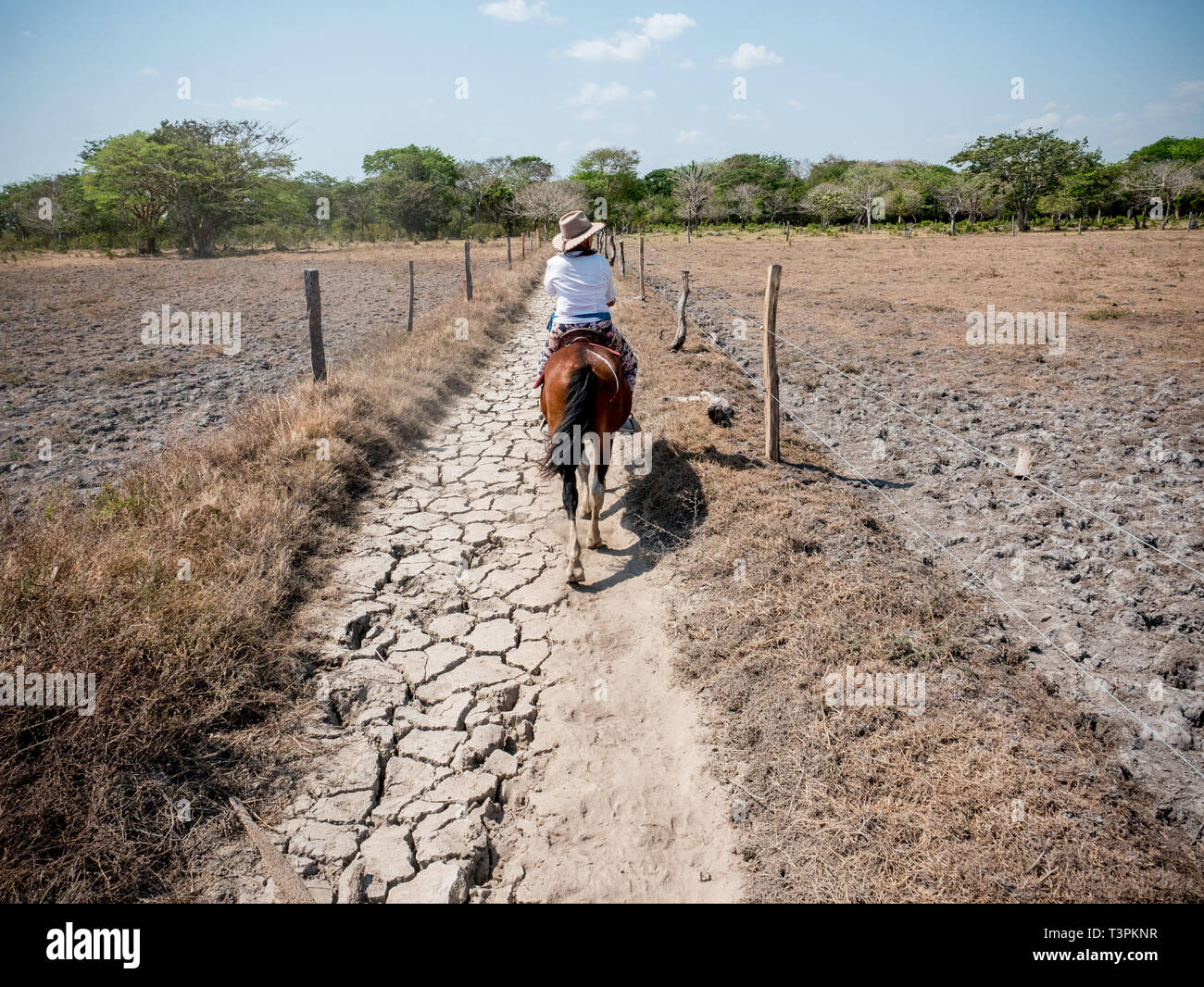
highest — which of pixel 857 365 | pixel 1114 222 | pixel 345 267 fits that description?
pixel 1114 222

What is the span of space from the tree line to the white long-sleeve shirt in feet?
124

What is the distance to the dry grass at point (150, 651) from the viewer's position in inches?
92.1

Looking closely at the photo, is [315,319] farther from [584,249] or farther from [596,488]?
[596,488]

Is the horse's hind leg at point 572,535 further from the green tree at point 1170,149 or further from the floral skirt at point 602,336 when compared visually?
the green tree at point 1170,149

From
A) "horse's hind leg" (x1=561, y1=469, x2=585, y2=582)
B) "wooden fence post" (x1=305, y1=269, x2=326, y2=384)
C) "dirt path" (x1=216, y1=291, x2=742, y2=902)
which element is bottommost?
"dirt path" (x1=216, y1=291, x2=742, y2=902)

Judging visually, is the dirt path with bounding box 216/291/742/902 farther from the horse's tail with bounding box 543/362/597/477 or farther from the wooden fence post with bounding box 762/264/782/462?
the wooden fence post with bounding box 762/264/782/462

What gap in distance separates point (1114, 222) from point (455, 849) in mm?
66683

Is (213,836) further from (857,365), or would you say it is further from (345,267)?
(345,267)

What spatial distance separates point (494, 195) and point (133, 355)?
166 feet

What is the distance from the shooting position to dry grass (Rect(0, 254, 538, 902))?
7.68 feet

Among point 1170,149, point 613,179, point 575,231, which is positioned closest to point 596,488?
point 575,231

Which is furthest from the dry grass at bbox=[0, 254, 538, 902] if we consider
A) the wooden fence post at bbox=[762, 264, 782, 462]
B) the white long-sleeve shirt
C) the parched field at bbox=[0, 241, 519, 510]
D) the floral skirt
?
the wooden fence post at bbox=[762, 264, 782, 462]

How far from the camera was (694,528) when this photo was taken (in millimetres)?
5094
